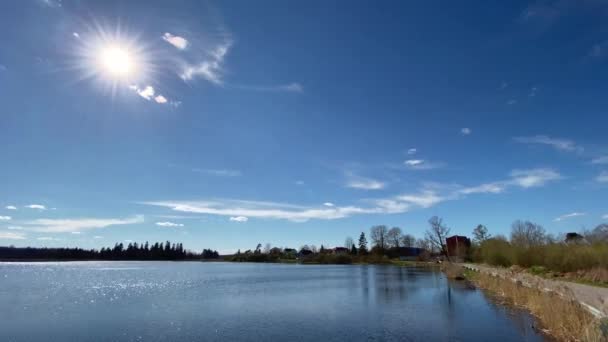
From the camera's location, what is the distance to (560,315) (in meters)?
16.2

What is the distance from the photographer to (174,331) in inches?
691

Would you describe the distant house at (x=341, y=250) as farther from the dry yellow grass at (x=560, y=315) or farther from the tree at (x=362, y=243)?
the dry yellow grass at (x=560, y=315)

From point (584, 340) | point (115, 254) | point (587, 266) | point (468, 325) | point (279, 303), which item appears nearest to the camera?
point (584, 340)

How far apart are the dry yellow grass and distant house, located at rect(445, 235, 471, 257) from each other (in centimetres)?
7566

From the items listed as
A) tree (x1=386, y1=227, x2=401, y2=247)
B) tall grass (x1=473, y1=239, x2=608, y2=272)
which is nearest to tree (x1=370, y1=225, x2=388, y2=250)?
tree (x1=386, y1=227, x2=401, y2=247)

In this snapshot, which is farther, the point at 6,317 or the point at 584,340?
the point at 6,317

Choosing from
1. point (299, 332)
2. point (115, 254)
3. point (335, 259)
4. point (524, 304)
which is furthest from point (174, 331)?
point (115, 254)

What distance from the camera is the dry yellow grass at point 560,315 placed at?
12.0 metres

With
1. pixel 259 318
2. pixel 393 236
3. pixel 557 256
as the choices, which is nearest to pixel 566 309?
pixel 259 318

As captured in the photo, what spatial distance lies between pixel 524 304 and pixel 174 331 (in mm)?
21834

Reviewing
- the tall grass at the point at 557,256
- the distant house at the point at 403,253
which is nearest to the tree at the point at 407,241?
the distant house at the point at 403,253

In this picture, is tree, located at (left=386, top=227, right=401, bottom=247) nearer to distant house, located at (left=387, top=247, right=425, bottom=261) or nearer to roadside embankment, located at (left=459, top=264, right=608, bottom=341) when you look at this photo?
distant house, located at (left=387, top=247, right=425, bottom=261)

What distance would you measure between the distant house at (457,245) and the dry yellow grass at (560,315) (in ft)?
248

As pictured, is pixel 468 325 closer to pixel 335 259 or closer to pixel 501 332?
pixel 501 332
